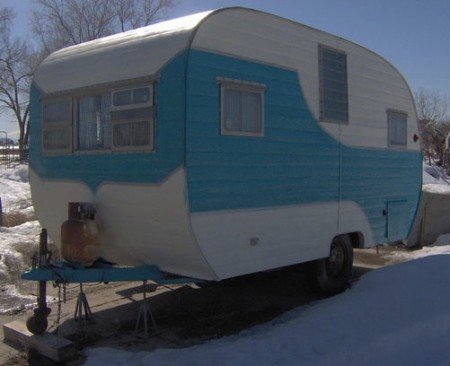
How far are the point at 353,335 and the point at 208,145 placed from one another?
2.24m

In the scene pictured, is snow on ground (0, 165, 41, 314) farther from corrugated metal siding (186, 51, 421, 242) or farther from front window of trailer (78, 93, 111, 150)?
corrugated metal siding (186, 51, 421, 242)

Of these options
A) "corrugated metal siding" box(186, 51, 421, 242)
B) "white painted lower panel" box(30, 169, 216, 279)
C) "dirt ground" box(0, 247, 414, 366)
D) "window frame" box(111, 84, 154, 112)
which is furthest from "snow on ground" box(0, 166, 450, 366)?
"window frame" box(111, 84, 154, 112)

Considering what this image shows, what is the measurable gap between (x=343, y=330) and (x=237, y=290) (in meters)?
2.55

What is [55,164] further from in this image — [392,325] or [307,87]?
[392,325]

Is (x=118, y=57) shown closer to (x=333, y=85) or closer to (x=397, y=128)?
(x=333, y=85)

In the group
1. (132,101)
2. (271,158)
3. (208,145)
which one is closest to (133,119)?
(132,101)

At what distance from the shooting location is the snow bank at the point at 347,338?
4.88 m

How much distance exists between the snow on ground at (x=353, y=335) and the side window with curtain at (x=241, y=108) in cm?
203

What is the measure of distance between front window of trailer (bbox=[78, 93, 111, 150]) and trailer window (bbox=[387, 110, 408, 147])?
14.4 feet

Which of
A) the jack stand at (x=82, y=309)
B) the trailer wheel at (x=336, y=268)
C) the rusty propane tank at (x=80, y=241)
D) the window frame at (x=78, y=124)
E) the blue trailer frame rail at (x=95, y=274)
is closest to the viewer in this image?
the blue trailer frame rail at (x=95, y=274)

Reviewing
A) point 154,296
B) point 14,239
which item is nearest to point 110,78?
point 154,296

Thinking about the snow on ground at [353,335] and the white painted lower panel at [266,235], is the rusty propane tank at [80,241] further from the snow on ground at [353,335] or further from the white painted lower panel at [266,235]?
the white painted lower panel at [266,235]

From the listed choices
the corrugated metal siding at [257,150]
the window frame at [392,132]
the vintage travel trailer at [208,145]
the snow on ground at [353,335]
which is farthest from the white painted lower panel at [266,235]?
the window frame at [392,132]

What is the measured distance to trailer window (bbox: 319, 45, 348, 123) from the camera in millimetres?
7102
